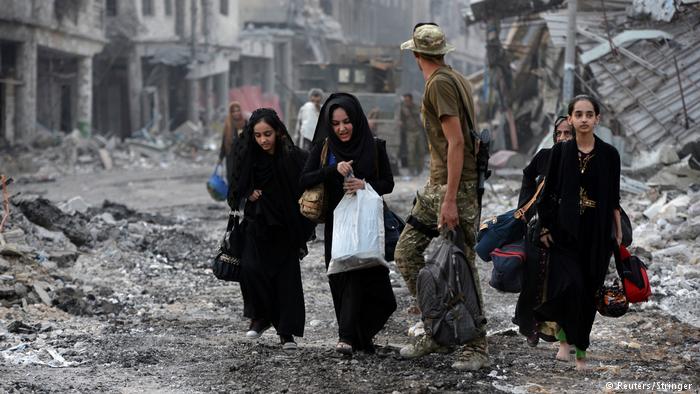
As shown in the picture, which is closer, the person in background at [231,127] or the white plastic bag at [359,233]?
the white plastic bag at [359,233]

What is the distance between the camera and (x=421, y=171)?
774 inches

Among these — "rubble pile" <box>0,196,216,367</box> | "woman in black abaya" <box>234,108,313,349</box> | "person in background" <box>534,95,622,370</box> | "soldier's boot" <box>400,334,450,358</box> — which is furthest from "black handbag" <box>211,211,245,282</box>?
"person in background" <box>534,95,622,370</box>

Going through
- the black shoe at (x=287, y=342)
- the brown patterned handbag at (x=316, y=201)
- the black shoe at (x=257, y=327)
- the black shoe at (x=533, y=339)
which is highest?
the brown patterned handbag at (x=316, y=201)

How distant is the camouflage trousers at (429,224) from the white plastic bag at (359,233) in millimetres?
125

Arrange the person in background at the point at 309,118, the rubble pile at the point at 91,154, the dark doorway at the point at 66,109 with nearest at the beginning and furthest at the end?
the person in background at the point at 309,118
the rubble pile at the point at 91,154
the dark doorway at the point at 66,109

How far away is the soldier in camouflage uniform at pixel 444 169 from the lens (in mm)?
4895

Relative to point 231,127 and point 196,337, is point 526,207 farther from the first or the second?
point 231,127

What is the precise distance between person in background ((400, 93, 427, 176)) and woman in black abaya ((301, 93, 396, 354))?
13846mm

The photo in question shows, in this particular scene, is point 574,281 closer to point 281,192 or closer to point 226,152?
point 281,192

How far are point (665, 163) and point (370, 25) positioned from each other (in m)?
45.6

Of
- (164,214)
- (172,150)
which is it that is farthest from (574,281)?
(172,150)

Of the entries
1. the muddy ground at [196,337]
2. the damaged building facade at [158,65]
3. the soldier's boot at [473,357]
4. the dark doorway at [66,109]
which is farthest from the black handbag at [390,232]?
the damaged building facade at [158,65]

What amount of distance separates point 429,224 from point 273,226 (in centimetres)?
108

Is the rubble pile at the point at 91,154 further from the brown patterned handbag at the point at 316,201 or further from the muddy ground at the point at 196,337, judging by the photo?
the brown patterned handbag at the point at 316,201
